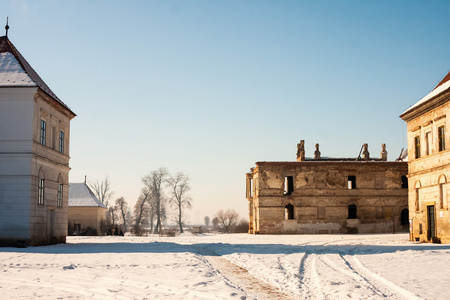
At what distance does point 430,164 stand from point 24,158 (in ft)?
67.7

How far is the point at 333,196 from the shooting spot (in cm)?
4472

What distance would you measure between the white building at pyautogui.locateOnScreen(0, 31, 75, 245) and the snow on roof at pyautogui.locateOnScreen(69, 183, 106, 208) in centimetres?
2579

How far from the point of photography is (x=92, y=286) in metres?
10.9

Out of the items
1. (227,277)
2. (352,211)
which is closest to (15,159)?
(227,277)

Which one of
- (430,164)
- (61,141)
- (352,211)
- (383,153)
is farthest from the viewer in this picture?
(383,153)

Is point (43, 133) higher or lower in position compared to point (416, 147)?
higher

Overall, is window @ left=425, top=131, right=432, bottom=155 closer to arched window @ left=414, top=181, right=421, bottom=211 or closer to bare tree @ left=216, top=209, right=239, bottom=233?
arched window @ left=414, top=181, right=421, bottom=211

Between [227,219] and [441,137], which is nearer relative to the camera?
[441,137]

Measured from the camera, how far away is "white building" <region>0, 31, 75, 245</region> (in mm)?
23766

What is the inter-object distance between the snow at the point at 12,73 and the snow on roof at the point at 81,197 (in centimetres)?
2768

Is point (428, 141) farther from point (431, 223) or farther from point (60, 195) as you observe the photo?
point (60, 195)

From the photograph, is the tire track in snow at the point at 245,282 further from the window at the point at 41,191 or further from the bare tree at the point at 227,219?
the bare tree at the point at 227,219

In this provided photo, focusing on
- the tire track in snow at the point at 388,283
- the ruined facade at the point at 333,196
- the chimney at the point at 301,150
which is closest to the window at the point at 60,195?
the tire track in snow at the point at 388,283

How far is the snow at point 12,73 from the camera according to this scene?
80.5 ft
